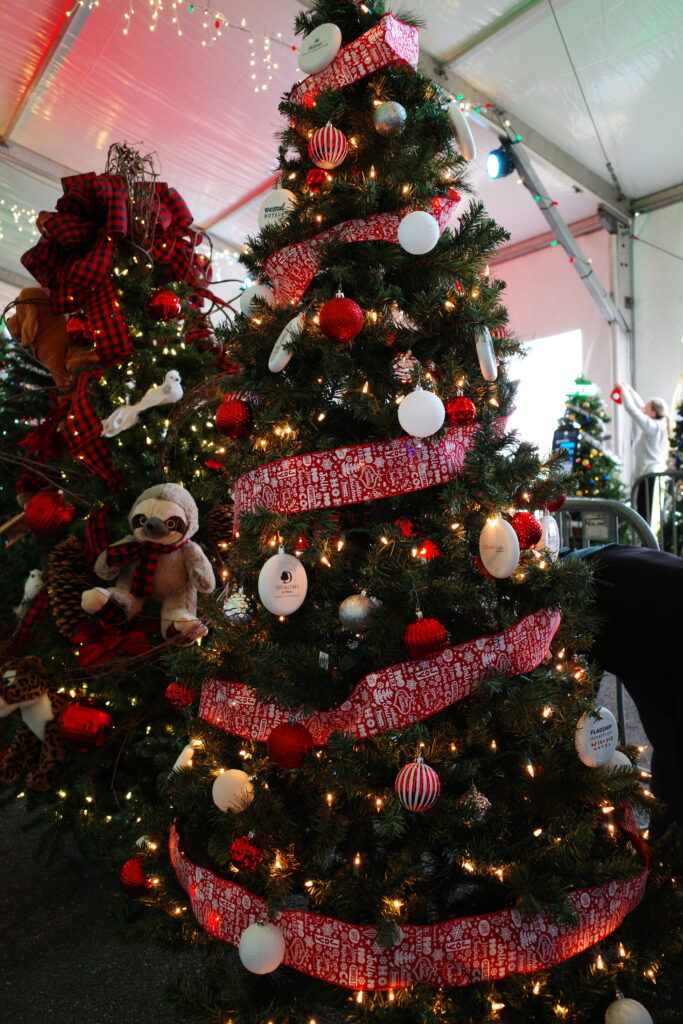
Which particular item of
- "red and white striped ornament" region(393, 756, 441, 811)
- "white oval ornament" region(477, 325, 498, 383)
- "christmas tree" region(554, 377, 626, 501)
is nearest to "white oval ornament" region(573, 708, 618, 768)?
"red and white striped ornament" region(393, 756, 441, 811)

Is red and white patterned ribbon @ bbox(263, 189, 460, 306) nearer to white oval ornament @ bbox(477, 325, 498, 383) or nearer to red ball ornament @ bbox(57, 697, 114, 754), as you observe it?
white oval ornament @ bbox(477, 325, 498, 383)

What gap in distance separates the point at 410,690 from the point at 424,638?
0.34 feet

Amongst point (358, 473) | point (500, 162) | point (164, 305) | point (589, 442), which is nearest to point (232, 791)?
point (358, 473)

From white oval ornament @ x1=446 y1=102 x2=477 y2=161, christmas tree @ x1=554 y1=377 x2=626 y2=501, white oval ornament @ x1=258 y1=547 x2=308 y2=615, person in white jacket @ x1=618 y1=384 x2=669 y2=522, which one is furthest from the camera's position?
person in white jacket @ x1=618 y1=384 x2=669 y2=522

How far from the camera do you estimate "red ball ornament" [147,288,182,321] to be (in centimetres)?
212

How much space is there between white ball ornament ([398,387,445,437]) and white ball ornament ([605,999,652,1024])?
94 cm

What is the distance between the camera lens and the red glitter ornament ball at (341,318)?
129 centimetres

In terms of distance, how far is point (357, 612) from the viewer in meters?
1.24

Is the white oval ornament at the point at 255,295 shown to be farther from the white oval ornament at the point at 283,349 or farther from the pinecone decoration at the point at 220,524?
the pinecone decoration at the point at 220,524

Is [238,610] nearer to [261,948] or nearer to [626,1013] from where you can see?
[261,948]

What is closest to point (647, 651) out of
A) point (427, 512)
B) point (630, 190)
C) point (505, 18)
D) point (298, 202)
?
point (427, 512)

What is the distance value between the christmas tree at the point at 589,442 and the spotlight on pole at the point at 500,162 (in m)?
2.00

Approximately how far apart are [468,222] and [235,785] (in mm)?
1136

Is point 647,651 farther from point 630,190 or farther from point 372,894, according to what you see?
point 630,190
